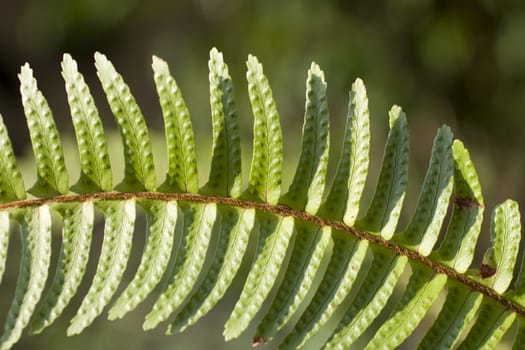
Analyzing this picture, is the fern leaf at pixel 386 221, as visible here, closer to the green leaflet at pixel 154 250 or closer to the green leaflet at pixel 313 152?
the green leaflet at pixel 313 152

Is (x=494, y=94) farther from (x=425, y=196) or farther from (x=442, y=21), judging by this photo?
(x=425, y=196)

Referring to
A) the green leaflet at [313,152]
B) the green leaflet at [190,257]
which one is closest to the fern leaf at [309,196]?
the green leaflet at [313,152]

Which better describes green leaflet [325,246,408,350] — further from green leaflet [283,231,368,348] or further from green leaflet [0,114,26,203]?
green leaflet [0,114,26,203]

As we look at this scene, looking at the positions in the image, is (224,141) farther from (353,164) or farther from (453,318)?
(453,318)

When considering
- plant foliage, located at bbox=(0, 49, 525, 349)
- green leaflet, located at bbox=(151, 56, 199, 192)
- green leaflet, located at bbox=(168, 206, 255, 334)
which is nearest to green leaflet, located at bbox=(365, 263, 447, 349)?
plant foliage, located at bbox=(0, 49, 525, 349)

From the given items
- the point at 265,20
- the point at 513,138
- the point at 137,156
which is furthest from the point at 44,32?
the point at 137,156
